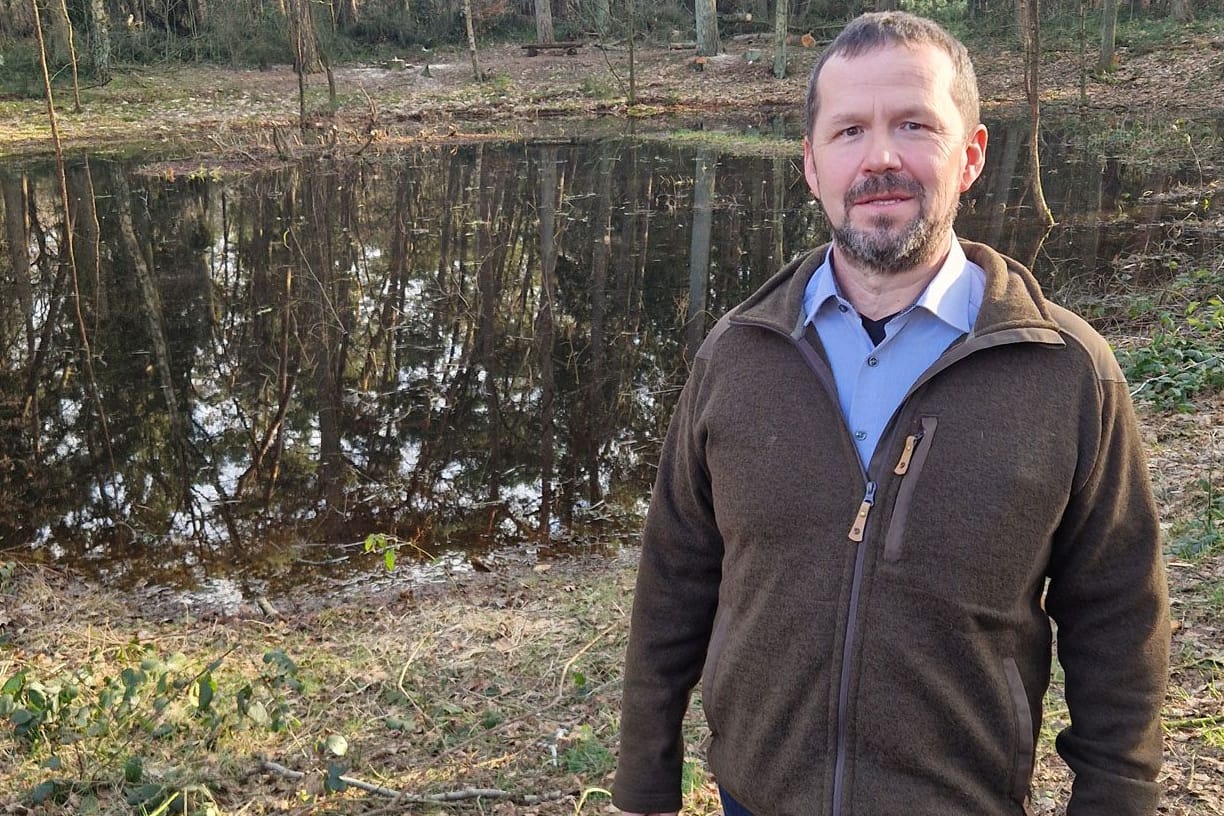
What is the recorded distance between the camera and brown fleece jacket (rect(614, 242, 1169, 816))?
166cm

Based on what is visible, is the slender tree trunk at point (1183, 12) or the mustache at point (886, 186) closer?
the mustache at point (886, 186)

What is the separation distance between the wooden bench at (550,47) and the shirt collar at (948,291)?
3436cm

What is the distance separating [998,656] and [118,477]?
6.80 meters

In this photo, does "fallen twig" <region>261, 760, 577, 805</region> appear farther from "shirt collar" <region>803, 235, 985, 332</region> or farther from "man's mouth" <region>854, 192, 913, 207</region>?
"man's mouth" <region>854, 192, 913, 207</region>

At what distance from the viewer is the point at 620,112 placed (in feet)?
94.9

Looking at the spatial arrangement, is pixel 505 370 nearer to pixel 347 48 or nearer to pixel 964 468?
pixel 964 468

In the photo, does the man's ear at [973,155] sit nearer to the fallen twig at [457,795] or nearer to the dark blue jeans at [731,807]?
the dark blue jeans at [731,807]

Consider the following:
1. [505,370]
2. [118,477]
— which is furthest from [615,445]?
[118,477]

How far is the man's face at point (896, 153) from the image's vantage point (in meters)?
1.78

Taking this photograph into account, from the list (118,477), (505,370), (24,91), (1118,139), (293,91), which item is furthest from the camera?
(293,91)

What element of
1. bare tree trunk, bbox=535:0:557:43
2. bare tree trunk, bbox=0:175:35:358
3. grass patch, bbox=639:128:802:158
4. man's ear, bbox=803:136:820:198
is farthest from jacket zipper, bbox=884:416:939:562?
bare tree trunk, bbox=535:0:557:43

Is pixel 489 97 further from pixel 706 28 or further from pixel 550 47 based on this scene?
pixel 706 28

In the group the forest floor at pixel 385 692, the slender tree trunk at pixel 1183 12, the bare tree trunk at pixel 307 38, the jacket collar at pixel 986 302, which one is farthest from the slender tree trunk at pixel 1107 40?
the jacket collar at pixel 986 302

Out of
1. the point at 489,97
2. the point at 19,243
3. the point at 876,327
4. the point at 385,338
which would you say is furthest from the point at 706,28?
the point at 876,327
